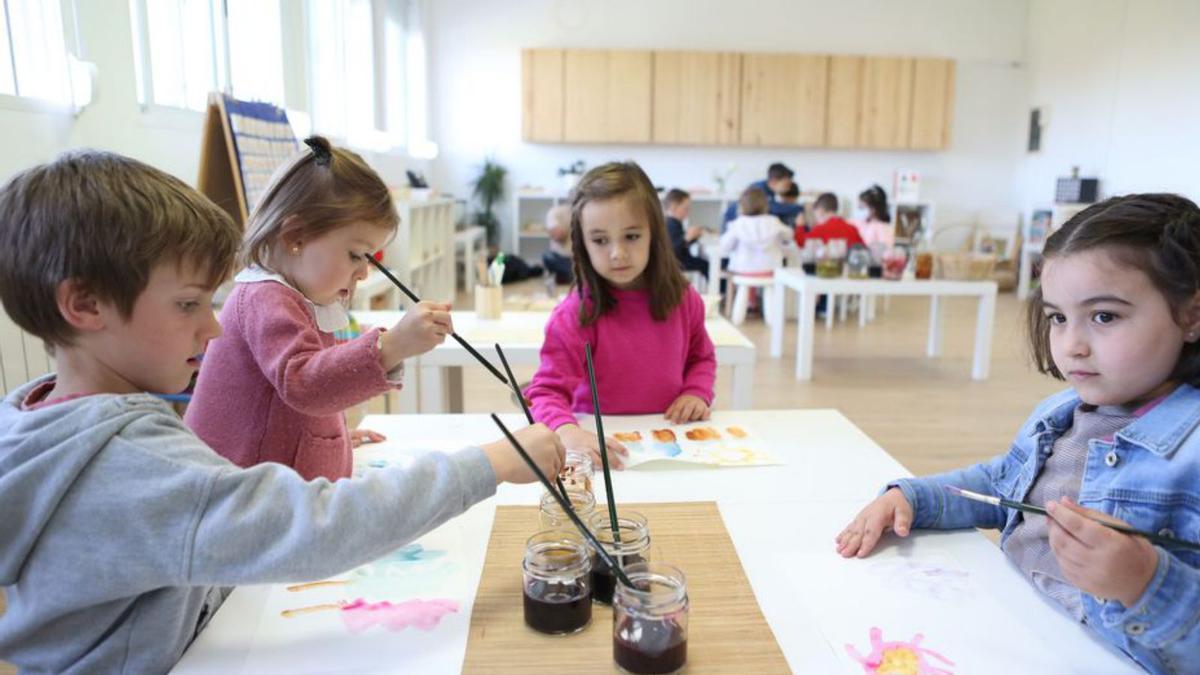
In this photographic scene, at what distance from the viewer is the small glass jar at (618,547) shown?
0.83 meters

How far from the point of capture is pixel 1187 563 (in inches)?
31.6

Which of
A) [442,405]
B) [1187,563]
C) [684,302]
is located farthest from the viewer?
[442,405]

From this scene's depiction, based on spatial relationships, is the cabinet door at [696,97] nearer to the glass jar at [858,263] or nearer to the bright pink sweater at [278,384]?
the glass jar at [858,263]

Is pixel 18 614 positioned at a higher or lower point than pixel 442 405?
higher

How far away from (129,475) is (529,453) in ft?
1.21

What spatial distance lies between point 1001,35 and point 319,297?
353 inches

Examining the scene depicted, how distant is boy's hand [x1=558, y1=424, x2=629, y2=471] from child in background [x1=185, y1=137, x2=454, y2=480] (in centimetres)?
30

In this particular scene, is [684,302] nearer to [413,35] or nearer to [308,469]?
[308,469]

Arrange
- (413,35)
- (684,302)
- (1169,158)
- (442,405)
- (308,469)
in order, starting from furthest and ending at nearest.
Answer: (413,35)
(1169,158)
(442,405)
(684,302)
(308,469)

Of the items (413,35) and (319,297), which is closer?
(319,297)

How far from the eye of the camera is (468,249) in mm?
7234

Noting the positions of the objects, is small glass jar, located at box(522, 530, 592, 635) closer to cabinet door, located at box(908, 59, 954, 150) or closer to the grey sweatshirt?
the grey sweatshirt

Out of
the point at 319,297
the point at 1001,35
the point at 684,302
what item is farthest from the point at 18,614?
the point at 1001,35

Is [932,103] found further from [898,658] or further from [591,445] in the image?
[898,658]
